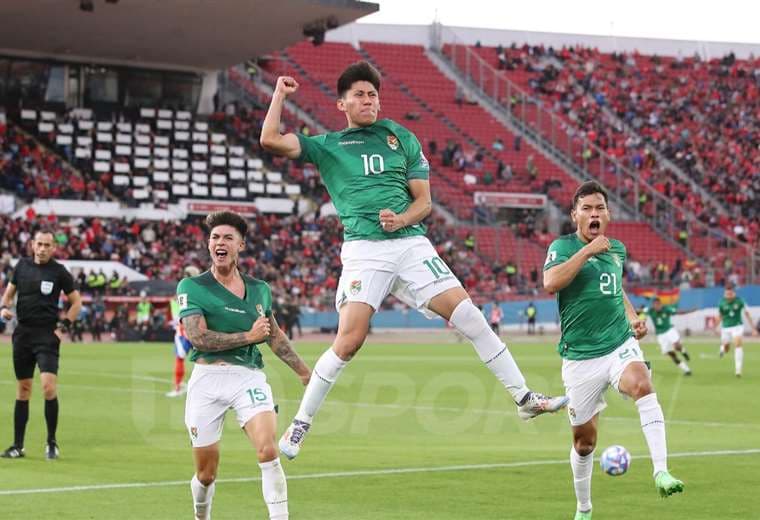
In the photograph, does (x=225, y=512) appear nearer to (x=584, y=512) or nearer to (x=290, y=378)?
(x=584, y=512)

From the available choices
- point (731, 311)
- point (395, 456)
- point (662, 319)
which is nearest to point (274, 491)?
point (395, 456)

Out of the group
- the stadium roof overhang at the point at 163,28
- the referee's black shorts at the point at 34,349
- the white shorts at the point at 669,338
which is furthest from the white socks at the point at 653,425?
the stadium roof overhang at the point at 163,28

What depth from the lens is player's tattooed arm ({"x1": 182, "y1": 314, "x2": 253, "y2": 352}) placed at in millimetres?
8859

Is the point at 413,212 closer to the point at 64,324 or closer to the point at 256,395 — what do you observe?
the point at 256,395

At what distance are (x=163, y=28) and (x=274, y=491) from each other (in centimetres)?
4916

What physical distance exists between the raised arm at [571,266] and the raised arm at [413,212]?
3.75ft

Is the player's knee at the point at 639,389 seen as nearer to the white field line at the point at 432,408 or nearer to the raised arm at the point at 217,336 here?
the raised arm at the point at 217,336

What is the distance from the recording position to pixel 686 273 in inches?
2208

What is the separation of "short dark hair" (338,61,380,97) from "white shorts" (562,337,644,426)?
2.78m

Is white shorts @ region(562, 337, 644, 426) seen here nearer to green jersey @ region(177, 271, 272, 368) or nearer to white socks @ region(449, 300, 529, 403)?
white socks @ region(449, 300, 529, 403)

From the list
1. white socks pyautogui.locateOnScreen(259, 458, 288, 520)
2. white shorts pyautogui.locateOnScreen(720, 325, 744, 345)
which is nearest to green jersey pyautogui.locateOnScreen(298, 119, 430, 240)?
white socks pyautogui.locateOnScreen(259, 458, 288, 520)

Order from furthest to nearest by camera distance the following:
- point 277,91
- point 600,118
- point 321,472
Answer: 1. point 600,118
2. point 321,472
3. point 277,91

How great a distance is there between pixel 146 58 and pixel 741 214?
1220 inches

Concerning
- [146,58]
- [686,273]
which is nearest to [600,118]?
[686,273]
